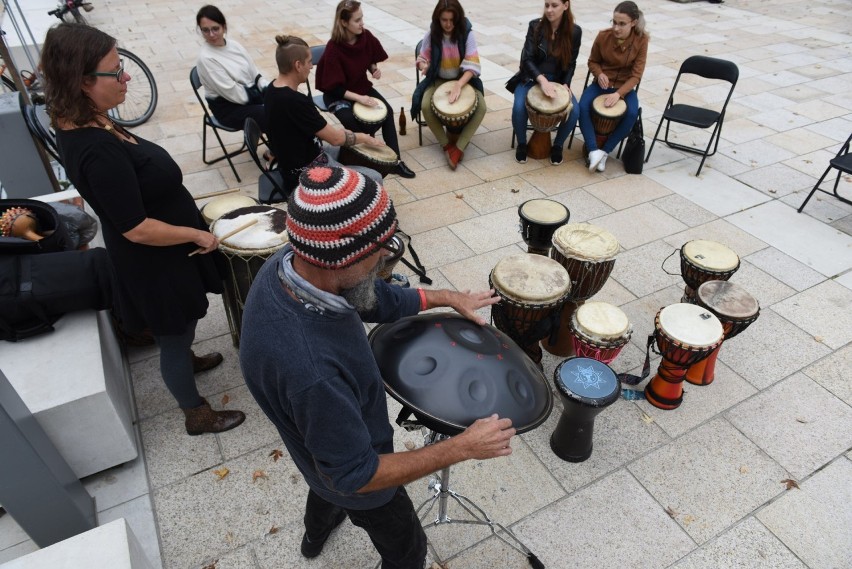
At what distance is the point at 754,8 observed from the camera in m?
11.8

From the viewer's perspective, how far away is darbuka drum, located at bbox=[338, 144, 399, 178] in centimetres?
399

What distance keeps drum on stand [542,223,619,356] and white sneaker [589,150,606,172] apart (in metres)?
2.58

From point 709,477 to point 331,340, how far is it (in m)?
2.48

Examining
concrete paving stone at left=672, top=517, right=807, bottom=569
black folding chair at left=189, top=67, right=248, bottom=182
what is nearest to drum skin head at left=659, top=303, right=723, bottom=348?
concrete paving stone at left=672, top=517, right=807, bottom=569

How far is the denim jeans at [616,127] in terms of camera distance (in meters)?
5.48

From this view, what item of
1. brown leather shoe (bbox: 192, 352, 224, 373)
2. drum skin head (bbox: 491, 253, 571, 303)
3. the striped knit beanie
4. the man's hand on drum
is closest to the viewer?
the striped knit beanie

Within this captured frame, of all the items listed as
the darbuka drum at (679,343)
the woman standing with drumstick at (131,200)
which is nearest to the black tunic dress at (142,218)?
the woman standing with drumstick at (131,200)

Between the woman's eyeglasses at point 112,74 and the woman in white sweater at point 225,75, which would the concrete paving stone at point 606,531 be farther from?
the woman in white sweater at point 225,75

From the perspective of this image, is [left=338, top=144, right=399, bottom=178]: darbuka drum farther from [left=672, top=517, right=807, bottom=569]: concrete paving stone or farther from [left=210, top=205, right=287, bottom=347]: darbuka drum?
[left=672, top=517, right=807, bottom=569]: concrete paving stone

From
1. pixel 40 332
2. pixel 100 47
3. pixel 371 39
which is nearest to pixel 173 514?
pixel 40 332

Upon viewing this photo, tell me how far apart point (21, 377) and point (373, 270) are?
2202mm

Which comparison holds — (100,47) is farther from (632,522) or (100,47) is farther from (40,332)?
(632,522)

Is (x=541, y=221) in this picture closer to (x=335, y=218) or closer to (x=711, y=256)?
(x=711, y=256)

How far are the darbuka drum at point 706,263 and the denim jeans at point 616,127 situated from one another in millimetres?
2492
